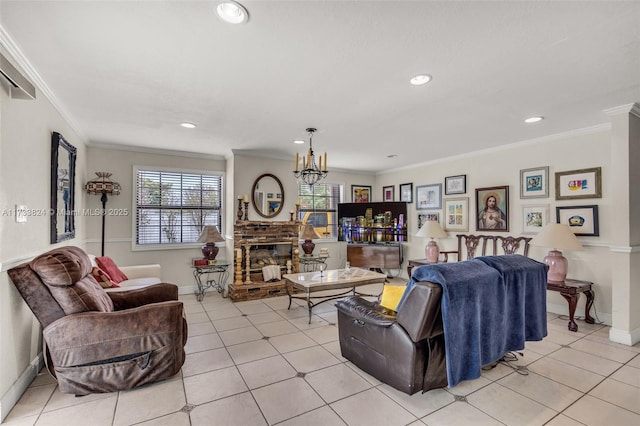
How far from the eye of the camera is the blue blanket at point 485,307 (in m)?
2.07

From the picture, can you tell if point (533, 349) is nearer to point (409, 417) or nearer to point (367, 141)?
point (409, 417)

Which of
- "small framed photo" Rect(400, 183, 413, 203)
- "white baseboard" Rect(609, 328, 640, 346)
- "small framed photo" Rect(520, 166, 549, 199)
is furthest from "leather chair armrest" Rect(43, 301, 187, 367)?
"small framed photo" Rect(400, 183, 413, 203)

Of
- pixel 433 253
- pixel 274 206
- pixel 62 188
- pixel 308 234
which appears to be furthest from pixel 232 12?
pixel 433 253

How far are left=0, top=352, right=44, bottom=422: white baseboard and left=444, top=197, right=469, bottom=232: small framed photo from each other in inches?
224

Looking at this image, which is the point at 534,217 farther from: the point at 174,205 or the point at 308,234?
the point at 174,205

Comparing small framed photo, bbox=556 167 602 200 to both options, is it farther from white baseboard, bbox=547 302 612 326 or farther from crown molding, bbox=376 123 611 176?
white baseboard, bbox=547 302 612 326

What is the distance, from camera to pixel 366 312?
8.13 feet

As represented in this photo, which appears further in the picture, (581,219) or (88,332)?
(581,219)

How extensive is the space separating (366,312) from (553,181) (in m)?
3.55

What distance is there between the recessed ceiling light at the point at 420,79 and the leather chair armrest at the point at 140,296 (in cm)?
317

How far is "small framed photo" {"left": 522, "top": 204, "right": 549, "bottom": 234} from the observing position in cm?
426

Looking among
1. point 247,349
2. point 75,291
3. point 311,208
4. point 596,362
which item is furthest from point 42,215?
point 596,362

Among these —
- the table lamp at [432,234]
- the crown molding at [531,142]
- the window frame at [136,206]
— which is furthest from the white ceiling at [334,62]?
the table lamp at [432,234]

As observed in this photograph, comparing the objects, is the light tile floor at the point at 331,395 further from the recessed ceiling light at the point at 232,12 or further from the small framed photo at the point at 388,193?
the small framed photo at the point at 388,193
